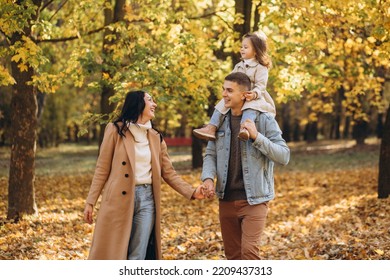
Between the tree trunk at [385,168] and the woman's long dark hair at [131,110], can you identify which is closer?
the woman's long dark hair at [131,110]

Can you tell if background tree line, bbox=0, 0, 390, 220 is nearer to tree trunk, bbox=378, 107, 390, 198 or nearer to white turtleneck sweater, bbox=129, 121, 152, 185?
tree trunk, bbox=378, 107, 390, 198

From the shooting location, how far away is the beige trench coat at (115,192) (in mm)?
5980

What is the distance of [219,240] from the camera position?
34.9 feet

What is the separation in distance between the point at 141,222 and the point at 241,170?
42.9 inches

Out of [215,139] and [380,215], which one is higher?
[215,139]

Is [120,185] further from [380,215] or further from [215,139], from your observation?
[380,215]

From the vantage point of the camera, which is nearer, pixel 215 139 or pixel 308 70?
pixel 215 139

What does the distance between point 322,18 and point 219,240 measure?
15.6 ft

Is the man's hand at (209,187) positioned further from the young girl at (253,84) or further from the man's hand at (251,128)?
the man's hand at (251,128)

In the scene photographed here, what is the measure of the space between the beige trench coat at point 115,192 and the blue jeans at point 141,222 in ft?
0.23

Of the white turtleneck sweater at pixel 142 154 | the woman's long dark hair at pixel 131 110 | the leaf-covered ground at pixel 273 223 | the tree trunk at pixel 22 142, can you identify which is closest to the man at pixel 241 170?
the white turtleneck sweater at pixel 142 154

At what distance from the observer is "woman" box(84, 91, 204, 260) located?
5988 mm
